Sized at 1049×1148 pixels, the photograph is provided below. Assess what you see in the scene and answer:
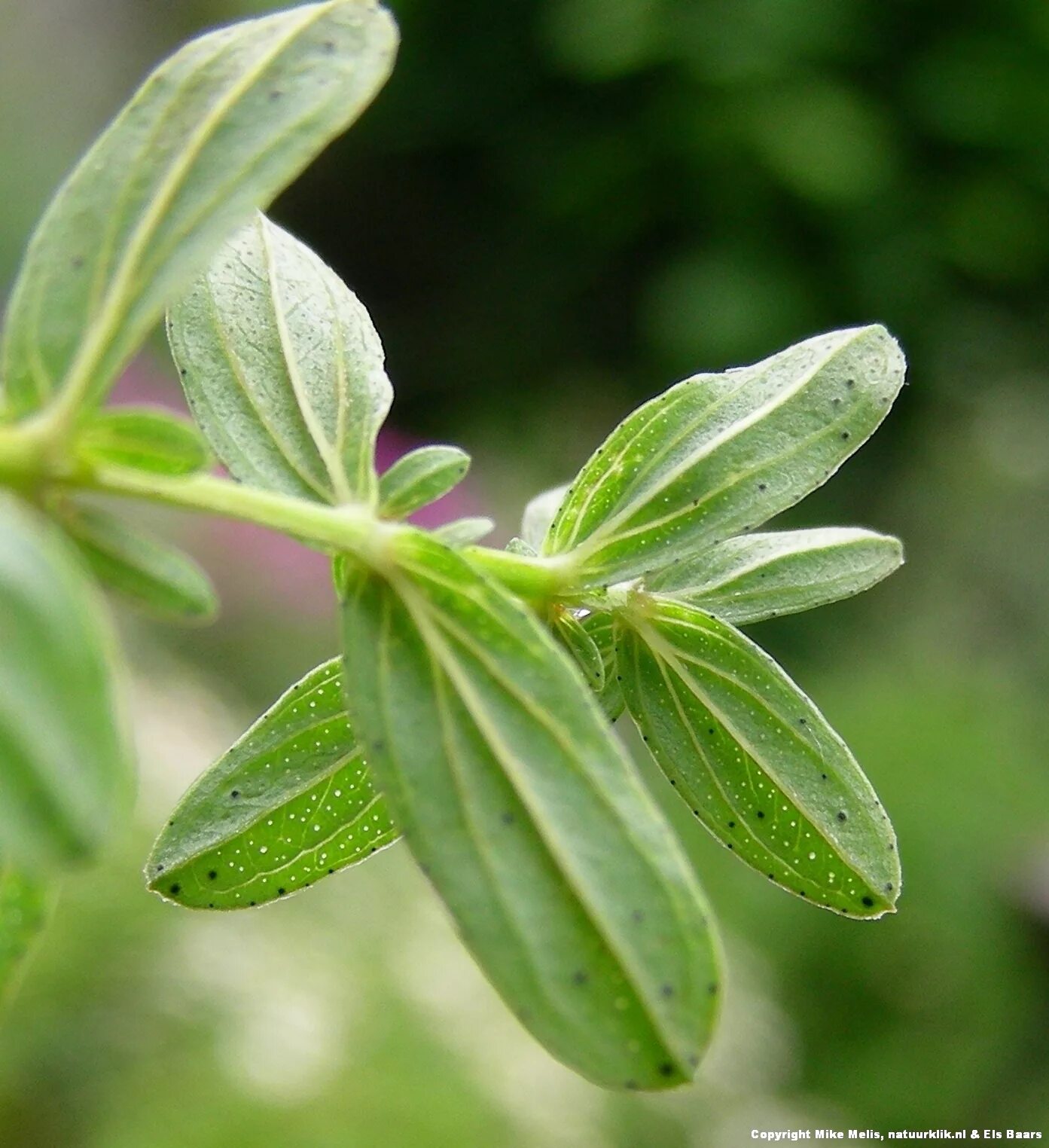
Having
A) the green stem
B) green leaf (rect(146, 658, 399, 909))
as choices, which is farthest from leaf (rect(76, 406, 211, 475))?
green leaf (rect(146, 658, 399, 909))

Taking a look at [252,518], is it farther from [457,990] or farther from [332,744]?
[457,990]

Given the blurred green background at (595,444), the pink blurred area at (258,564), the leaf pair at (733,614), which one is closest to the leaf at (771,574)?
the leaf pair at (733,614)

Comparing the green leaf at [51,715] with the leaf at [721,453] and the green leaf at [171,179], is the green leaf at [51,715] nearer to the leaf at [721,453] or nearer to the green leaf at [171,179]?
the green leaf at [171,179]

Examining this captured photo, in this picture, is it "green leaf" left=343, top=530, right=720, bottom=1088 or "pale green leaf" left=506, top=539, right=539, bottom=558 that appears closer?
"green leaf" left=343, top=530, right=720, bottom=1088

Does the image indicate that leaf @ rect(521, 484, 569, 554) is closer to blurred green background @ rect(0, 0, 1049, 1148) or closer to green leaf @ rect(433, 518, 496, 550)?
green leaf @ rect(433, 518, 496, 550)

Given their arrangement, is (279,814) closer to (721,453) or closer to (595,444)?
(721,453)
